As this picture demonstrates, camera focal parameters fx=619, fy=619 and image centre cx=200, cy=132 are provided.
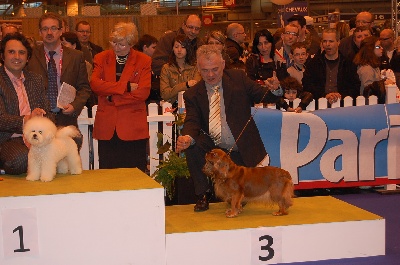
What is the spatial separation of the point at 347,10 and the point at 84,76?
39.5 ft

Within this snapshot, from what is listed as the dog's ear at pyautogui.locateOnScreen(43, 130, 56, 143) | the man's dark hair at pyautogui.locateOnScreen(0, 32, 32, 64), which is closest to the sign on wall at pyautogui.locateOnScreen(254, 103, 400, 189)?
the man's dark hair at pyautogui.locateOnScreen(0, 32, 32, 64)

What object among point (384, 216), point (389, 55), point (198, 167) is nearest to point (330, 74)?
point (389, 55)

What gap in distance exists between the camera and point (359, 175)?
19.3 feet

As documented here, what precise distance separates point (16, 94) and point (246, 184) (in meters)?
1.67

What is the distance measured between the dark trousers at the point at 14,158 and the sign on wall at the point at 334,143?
2344 mm

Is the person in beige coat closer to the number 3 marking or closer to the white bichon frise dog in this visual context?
the white bichon frise dog

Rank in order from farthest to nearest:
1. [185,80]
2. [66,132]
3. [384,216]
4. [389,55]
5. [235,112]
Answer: [389,55], [185,80], [384,216], [235,112], [66,132]

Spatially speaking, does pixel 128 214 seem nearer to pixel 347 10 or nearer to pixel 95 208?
pixel 95 208

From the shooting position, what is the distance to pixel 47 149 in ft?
12.1

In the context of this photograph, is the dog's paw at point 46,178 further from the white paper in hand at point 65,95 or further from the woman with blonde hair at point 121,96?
the woman with blonde hair at point 121,96

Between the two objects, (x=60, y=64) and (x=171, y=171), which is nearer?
(x=60, y=64)

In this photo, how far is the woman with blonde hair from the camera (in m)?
5.08

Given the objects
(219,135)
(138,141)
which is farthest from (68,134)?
(138,141)

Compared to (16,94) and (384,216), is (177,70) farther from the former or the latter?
(384,216)
